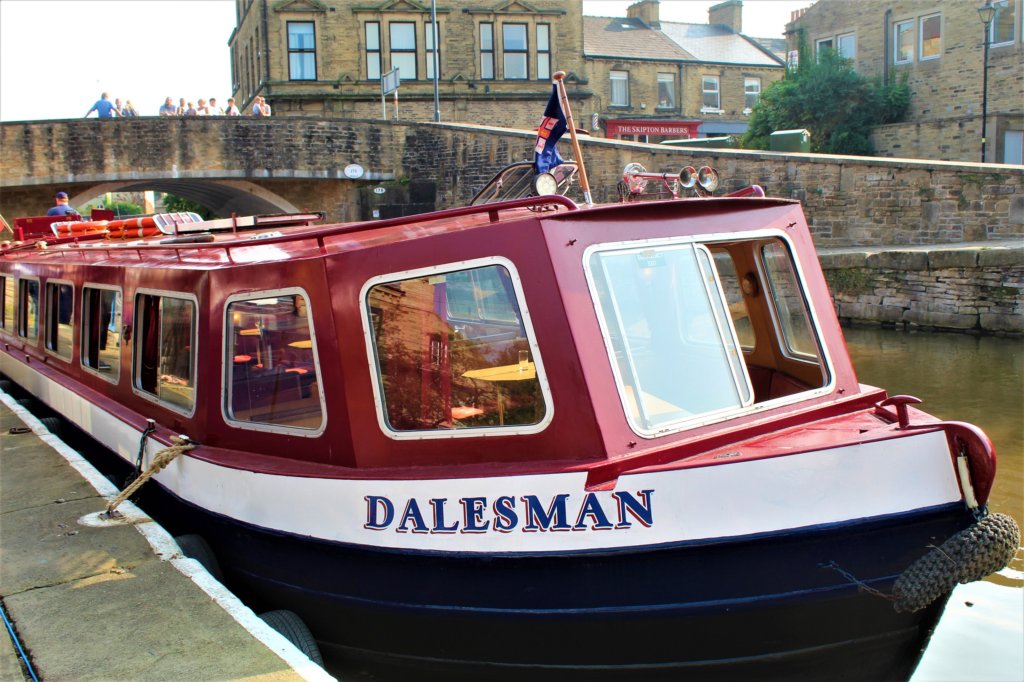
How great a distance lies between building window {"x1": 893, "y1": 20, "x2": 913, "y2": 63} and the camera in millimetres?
25562

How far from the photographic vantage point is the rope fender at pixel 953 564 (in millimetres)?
3408

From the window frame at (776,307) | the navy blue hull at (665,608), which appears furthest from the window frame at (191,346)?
the window frame at (776,307)

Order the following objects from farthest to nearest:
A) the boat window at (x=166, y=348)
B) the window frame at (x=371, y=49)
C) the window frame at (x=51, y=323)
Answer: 1. the window frame at (x=371, y=49)
2. the window frame at (x=51, y=323)
3. the boat window at (x=166, y=348)

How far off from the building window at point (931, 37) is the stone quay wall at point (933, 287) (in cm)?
1243

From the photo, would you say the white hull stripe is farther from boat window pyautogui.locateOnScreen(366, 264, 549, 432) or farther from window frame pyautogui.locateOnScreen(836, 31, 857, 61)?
window frame pyautogui.locateOnScreen(836, 31, 857, 61)

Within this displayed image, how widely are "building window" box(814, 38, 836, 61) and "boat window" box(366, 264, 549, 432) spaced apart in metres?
26.0

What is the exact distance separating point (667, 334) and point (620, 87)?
1198 inches

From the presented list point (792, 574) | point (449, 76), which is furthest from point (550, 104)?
point (449, 76)

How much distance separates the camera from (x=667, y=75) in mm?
33562

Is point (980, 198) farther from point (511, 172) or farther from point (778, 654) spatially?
point (778, 654)

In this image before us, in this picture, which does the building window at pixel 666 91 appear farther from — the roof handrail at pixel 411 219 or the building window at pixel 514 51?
the roof handrail at pixel 411 219

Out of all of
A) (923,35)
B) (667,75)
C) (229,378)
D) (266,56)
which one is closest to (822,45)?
(923,35)

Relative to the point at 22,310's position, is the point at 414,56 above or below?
above

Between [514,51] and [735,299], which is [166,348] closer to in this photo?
[735,299]
